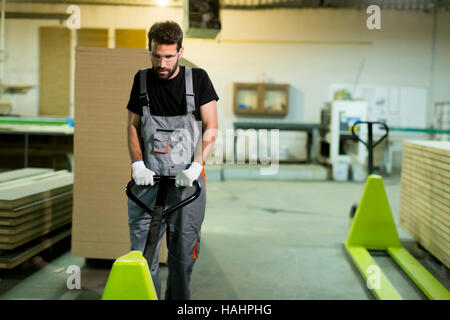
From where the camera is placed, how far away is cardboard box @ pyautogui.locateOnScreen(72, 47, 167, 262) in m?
2.63

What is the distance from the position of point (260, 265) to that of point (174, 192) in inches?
90.4

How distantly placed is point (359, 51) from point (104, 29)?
22.9 feet

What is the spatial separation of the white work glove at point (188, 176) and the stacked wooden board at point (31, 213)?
2.24 meters

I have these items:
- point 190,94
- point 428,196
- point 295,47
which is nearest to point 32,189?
point 190,94

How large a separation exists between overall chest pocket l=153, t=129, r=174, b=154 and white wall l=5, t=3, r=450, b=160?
9.80 m

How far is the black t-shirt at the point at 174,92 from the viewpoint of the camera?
1589 mm

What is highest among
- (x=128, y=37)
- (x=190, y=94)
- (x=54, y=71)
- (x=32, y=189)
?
(x=128, y=37)

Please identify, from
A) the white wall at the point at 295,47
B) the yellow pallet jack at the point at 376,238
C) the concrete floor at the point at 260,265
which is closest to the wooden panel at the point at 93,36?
the white wall at the point at 295,47

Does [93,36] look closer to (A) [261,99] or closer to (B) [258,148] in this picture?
(A) [261,99]

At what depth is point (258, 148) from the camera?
3480 mm

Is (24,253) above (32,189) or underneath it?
underneath

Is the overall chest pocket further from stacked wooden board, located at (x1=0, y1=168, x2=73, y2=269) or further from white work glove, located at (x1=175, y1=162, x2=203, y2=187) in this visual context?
stacked wooden board, located at (x1=0, y1=168, x2=73, y2=269)

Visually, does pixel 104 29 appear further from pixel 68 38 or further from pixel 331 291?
pixel 331 291

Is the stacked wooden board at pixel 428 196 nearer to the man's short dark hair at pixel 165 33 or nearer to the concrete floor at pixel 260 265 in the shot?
the concrete floor at pixel 260 265
